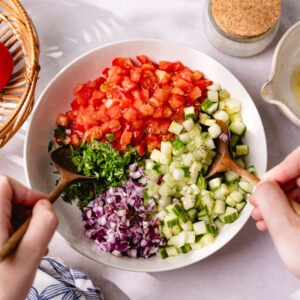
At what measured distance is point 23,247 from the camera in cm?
104

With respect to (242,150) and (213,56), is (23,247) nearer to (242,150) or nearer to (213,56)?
(242,150)

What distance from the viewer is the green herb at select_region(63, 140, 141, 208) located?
5.42 ft

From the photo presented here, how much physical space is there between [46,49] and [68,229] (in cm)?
71

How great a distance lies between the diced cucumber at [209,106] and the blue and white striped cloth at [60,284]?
2.35ft

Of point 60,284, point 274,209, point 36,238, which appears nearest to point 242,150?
point 274,209

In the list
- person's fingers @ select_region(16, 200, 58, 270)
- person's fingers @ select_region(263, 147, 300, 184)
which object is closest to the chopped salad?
person's fingers @ select_region(263, 147, 300, 184)

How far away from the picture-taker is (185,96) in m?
1.72

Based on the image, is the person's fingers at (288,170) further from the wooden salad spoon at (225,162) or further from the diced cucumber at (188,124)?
the diced cucumber at (188,124)

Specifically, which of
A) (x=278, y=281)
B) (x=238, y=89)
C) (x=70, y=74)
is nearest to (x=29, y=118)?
(x=70, y=74)

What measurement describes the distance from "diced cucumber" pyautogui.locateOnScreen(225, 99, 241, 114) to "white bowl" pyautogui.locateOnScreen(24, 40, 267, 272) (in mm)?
18

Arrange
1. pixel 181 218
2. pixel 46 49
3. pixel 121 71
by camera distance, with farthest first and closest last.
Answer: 1. pixel 46 49
2. pixel 121 71
3. pixel 181 218

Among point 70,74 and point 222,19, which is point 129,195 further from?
point 222,19

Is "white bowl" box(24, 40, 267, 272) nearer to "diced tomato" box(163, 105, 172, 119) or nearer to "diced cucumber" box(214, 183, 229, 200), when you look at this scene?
"diced cucumber" box(214, 183, 229, 200)

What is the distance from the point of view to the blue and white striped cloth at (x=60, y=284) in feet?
5.24
